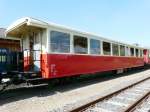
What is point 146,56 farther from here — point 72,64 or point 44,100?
point 44,100

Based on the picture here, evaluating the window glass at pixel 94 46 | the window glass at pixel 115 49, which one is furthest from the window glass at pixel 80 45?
the window glass at pixel 115 49

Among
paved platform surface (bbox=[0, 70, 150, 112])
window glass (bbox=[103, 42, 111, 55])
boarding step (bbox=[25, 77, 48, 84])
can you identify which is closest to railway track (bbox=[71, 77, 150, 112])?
paved platform surface (bbox=[0, 70, 150, 112])

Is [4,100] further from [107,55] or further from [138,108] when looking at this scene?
[107,55]

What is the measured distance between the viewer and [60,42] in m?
10.9

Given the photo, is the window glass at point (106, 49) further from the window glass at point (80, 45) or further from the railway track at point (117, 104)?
the railway track at point (117, 104)

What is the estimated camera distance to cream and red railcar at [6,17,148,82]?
33.5 feet

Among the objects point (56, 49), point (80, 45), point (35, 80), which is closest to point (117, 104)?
point (35, 80)

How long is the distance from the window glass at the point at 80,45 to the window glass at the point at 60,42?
740mm

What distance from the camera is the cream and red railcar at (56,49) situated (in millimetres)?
10219

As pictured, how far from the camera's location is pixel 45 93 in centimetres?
1063

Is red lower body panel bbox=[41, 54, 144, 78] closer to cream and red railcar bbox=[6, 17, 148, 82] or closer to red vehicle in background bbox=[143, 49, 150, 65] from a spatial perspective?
cream and red railcar bbox=[6, 17, 148, 82]

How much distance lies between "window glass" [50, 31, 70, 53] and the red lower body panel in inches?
10.6

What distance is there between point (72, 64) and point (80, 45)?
125 centimetres

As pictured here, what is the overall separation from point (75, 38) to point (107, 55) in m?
4.49
